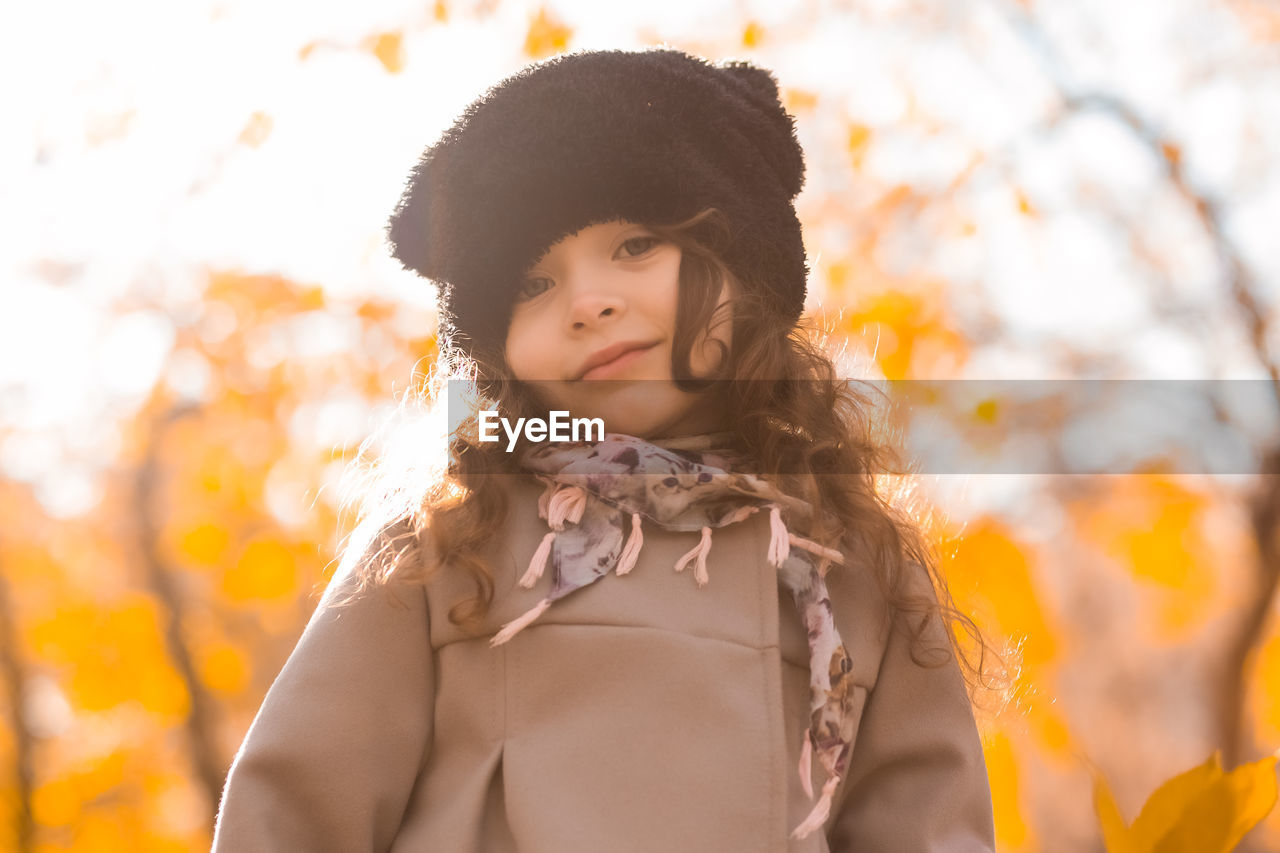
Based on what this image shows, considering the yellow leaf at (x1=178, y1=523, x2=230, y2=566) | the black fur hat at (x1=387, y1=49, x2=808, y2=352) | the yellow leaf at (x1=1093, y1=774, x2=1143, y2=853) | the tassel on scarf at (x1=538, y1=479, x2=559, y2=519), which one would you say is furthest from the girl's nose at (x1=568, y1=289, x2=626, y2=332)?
the yellow leaf at (x1=178, y1=523, x2=230, y2=566)

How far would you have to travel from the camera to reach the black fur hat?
1.54 metres

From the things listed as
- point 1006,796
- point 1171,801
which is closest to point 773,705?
point 1171,801

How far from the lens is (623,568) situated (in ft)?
4.80

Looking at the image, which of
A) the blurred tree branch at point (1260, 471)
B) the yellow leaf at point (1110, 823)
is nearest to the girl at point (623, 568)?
the yellow leaf at point (1110, 823)

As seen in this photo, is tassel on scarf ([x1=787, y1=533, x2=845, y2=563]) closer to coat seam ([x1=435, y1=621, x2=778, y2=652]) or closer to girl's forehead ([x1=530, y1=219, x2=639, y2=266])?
coat seam ([x1=435, y1=621, x2=778, y2=652])

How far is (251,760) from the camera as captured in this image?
138cm

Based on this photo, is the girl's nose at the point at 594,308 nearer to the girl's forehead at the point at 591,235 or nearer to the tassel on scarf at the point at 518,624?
the girl's forehead at the point at 591,235

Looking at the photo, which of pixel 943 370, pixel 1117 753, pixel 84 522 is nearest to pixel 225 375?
pixel 84 522

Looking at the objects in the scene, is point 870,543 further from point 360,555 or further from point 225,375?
point 225,375

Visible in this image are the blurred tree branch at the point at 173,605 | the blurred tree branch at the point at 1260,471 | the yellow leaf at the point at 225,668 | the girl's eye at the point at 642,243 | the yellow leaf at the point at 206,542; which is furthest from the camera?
the yellow leaf at the point at 225,668

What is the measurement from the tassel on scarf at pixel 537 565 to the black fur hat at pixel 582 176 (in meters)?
0.33

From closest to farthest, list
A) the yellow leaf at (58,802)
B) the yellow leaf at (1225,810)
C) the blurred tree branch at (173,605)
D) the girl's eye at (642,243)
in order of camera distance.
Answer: the yellow leaf at (1225,810) < the girl's eye at (642,243) < the blurred tree branch at (173,605) < the yellow leaf at (58,802)

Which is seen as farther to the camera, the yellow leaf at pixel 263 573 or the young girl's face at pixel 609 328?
the yellow leaf at pixel 263 573

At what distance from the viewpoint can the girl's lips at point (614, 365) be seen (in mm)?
1534
